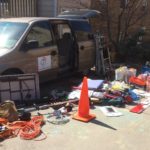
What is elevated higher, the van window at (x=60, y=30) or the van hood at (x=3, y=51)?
the van window at (x=60, y=30)

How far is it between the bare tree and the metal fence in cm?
334

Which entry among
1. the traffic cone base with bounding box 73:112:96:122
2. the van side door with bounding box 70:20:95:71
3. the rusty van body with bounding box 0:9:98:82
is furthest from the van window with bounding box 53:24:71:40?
the traffic cone base with bounding box 73:112:96:122

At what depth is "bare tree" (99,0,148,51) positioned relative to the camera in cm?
1351

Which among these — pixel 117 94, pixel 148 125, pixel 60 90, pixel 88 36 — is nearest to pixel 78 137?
pixel 148 125

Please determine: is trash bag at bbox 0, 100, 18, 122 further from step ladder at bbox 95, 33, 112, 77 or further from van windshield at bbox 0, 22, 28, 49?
step ladder at bbox 95, 33, 112, 77

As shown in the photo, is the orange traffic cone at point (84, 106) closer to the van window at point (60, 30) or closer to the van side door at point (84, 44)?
the van window at point (60, 30)

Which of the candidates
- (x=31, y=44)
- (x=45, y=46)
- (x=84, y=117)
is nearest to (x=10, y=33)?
(x=31, y=44)

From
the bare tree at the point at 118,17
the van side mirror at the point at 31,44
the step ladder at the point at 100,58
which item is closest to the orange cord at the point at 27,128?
the van side mirror at the point at 31,44

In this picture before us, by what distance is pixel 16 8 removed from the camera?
13.8 meters

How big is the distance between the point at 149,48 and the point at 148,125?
7.94 m

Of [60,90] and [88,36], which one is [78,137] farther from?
[88,36]

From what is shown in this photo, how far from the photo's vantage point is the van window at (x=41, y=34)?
736cm

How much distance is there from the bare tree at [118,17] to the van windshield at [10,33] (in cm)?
633

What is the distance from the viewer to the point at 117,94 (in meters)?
7.26
